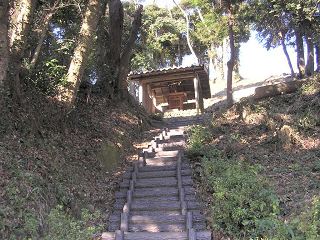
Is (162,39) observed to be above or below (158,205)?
above

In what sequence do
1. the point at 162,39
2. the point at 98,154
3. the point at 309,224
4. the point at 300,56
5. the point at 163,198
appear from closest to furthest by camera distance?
the point at 309,224 → the point at 163,198 → the point at 98,154 → the point at 300,56 → the point at 162,39

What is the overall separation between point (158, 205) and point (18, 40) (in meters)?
4.73

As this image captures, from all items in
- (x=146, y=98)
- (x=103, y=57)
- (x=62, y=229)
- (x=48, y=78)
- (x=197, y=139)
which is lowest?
(x=62, y=229)

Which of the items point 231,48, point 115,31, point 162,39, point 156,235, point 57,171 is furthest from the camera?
point 162,39

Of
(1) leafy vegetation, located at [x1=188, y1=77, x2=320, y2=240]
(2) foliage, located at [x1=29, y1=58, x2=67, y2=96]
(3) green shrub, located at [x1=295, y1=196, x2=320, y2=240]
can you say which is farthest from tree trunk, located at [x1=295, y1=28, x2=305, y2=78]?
(3) green shrub, located at [x1=295, y1=196, x2=320, y2=240]

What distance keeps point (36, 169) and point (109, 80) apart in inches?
288

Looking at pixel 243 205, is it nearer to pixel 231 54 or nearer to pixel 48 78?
pixel 48 78

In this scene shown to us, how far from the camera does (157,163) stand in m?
10.5

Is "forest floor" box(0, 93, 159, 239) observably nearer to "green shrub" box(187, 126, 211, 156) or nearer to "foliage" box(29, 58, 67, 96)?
"foliage" box(29, 58, 67, 96)

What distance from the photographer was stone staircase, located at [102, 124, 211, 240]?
7.11 m

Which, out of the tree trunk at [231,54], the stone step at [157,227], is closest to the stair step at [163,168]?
the stone step at [157,227]

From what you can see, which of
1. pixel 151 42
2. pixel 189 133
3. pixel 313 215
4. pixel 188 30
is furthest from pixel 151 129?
pixel 188 30

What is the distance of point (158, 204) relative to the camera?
825 centimetres

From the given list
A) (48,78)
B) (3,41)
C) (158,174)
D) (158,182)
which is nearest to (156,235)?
(158,182)
